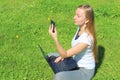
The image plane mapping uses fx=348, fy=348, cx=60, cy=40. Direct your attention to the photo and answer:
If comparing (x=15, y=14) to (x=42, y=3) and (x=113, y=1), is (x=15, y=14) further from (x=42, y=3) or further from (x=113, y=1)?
(x=113, y=1)

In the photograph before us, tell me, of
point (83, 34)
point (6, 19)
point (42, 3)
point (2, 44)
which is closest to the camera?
point (83, 34)

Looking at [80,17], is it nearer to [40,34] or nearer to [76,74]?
[76,74]

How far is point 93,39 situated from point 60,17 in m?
3.29

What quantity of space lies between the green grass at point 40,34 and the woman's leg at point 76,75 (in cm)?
51

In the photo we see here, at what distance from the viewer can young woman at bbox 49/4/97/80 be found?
18.4 ft

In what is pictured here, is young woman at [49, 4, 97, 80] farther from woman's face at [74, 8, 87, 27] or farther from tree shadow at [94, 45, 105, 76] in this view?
tree shadow at [94, 45, 105, 76]

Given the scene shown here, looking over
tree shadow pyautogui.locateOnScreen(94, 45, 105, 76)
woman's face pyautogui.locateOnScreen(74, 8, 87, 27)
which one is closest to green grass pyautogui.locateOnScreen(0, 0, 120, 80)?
tree shadow pyautogui.locateOnScreen(94, 45, 105, 76)

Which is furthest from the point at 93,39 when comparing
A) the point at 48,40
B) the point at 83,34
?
the point at 48,40

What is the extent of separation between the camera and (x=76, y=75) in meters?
5.77

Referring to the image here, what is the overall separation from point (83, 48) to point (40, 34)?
98.0 inches

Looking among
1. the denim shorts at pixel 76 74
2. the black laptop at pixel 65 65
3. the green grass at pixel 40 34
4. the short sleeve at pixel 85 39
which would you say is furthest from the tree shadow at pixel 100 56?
the short sleeve at pixel 85 39

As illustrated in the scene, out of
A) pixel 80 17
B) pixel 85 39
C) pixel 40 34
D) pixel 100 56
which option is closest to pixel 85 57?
pixel 85 39

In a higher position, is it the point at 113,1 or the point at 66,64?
the point at 66,64

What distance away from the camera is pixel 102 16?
8.95 metres
